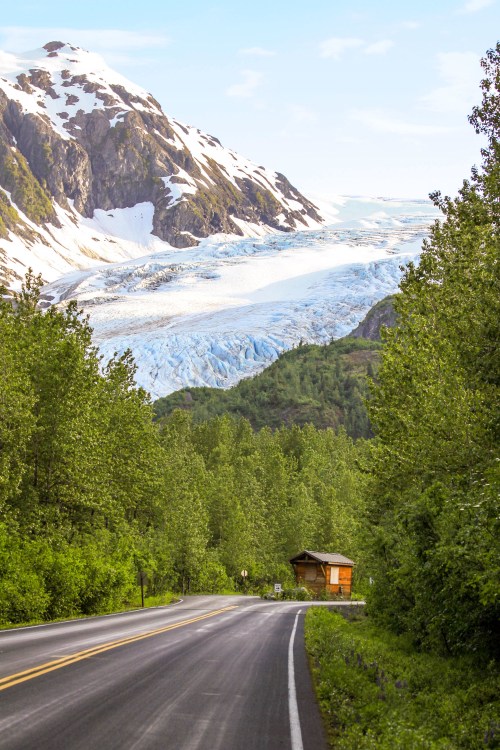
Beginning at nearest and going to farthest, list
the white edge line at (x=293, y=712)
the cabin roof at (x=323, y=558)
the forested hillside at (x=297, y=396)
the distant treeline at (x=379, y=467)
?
1. the white edge line at (x=293, y=712)
2. the distant treeline at (x=379, y=467)
3. the cabin roof at (x=323, y=558)
4. the forested hillside at (x=297, y=396)

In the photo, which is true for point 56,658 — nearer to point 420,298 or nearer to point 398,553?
point 398,553

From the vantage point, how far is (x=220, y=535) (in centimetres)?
7825

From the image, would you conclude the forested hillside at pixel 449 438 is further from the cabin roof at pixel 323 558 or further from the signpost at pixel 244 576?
the signpost at pixel 244 576

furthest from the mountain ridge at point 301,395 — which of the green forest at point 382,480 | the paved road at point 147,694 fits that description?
the paved road at point 147,694

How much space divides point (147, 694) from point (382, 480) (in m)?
19.1

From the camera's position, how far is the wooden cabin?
7438 centimetres

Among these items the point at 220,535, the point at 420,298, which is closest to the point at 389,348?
the point at 420,298

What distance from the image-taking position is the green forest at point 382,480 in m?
15.1

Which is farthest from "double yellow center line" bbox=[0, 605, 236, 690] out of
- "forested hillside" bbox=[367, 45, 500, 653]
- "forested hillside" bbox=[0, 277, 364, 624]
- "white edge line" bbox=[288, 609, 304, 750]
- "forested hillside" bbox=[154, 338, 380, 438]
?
"forested hillside" bbox=[154, 338, 380, 438]

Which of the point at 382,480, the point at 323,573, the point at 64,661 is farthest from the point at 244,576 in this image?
the point at 64,661

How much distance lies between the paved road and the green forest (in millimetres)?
984

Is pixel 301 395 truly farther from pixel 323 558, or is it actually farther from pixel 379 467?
pixel 379 467

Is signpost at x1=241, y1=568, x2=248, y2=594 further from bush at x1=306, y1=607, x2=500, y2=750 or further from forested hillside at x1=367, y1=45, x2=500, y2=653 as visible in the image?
bush at x1=306, y1=607, x2=500, y2=750

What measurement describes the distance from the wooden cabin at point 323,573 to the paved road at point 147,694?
5382 centimetres
